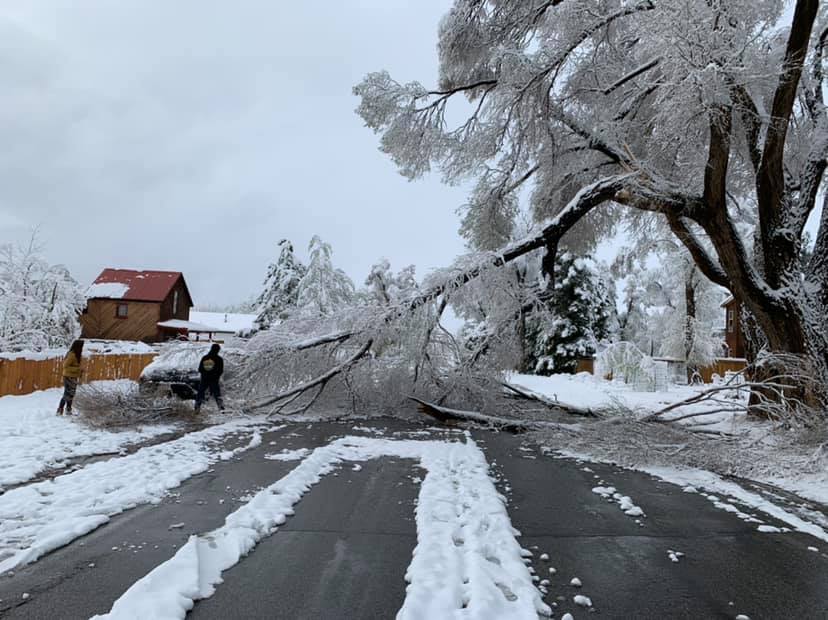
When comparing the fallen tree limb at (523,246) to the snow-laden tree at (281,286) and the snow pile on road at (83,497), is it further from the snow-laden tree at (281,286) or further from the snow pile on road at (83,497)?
the snow-laden tree at (281,286)

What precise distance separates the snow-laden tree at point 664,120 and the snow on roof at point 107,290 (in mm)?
35113

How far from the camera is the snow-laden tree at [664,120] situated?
27.8 feet

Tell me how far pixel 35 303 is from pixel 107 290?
2012 centimetres

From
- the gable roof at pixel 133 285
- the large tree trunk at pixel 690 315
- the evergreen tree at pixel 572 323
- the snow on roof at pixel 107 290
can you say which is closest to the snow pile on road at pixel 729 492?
the large tree trunk at pixel 690 315

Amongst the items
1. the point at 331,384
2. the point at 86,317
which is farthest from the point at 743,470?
the point at 86,317

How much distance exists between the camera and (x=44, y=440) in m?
7.91

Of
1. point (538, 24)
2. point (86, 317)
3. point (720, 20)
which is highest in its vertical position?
point (538, 24)

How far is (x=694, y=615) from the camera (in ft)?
10.0

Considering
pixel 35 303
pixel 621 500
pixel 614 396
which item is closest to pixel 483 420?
pixel 621 500

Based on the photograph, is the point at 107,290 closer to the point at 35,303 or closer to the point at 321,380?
the point at 35,303

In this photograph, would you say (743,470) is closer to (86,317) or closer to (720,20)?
(720,20)

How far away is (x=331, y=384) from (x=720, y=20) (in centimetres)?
933

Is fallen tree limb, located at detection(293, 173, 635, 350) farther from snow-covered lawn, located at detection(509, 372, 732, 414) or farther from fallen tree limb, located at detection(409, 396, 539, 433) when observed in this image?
snow-covered lawn, located at detection(509, 372, 732, 414)

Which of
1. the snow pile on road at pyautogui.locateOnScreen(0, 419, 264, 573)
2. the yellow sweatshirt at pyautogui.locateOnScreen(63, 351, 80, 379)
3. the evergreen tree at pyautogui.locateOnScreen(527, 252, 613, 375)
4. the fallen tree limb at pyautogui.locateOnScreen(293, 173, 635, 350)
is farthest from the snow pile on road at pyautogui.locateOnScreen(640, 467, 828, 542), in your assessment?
the evergreen tree at pyautogui.locateOnScreen(527, 252, 613, 375)
